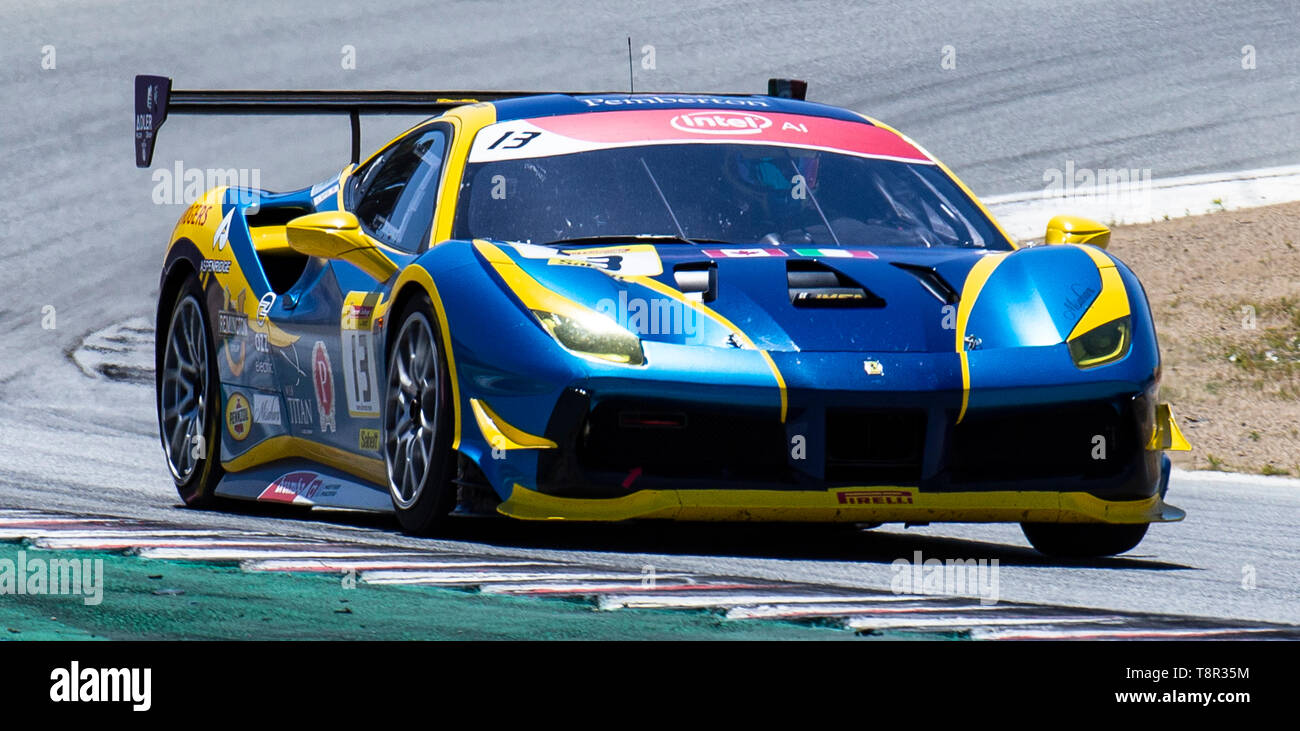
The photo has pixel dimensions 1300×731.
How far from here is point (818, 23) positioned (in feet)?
79.8

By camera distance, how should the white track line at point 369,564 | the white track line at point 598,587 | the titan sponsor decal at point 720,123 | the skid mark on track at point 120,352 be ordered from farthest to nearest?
1. the skid mark on track at point 120,352
2. the titan sponsor decal at point 720,123
3. the white track line at point 369,564
4. the white track line at point 598,587

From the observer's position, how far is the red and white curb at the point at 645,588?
13.9ft

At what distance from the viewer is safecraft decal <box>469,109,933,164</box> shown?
20.8ft

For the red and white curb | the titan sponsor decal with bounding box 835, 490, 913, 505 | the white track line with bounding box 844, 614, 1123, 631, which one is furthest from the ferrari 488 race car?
the white track line with bounding box 844, 614, 1123, 631

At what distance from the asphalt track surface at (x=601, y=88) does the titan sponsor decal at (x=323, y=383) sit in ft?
1.10

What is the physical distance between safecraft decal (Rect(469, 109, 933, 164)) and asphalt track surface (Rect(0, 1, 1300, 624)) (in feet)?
3.79

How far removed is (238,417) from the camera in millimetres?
7305

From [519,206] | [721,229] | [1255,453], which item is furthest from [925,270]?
[1255,453]

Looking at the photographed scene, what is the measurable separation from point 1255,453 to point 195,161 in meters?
12.2

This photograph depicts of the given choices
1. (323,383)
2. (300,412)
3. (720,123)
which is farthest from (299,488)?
(720,123)

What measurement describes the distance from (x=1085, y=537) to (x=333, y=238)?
2.38 m

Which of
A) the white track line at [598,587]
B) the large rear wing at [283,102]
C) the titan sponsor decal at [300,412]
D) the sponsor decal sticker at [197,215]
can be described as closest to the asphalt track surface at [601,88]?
the titan sponsor decal at [300,412]

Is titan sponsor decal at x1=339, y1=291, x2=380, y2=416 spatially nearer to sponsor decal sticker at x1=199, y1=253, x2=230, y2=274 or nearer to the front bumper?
the front bumper

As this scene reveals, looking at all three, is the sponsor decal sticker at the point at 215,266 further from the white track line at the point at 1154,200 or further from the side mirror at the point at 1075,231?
the white track line at the point at 1154,200
